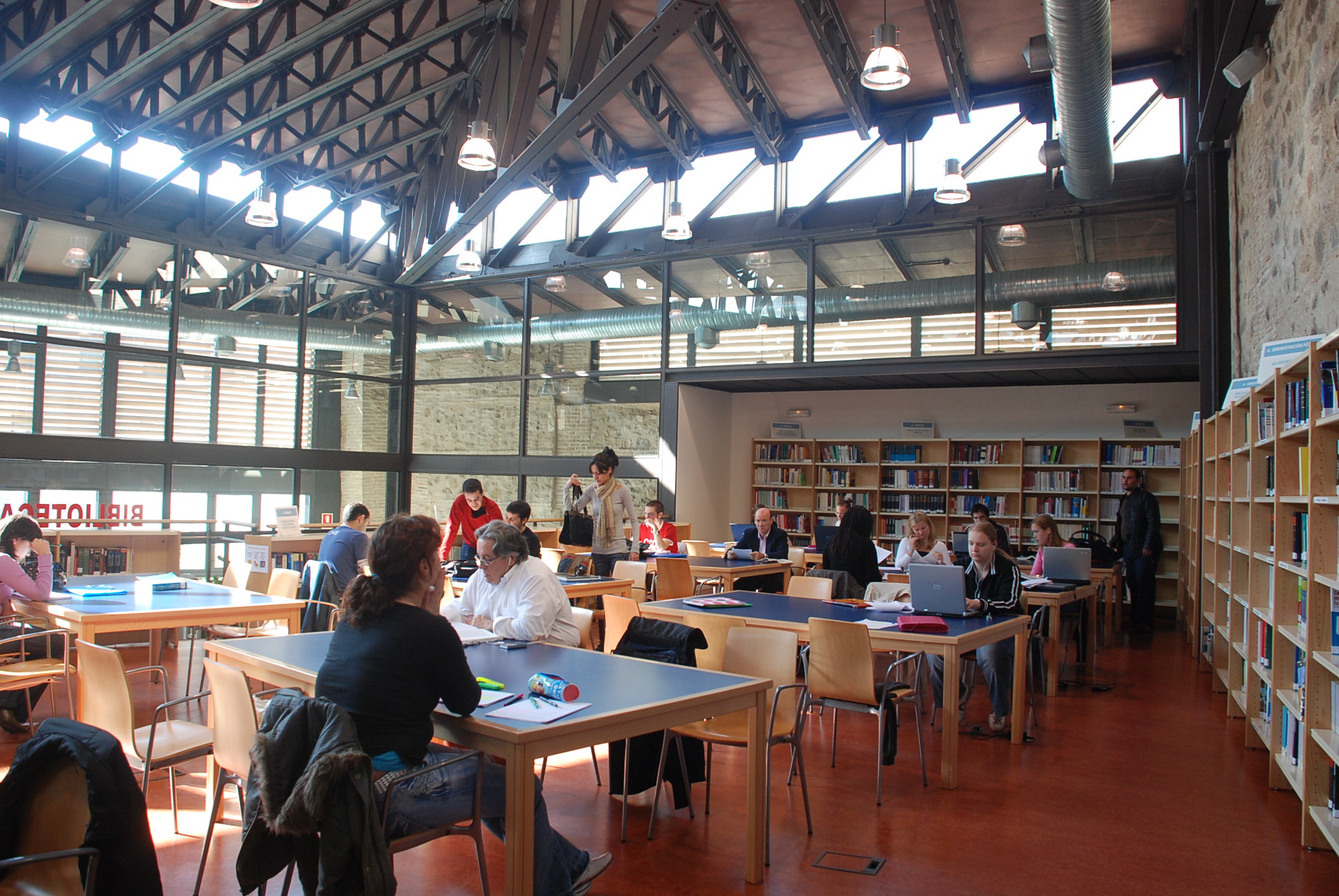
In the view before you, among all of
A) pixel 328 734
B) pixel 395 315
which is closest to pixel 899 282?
pixel 395 315

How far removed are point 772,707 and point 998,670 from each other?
2234 millimetres

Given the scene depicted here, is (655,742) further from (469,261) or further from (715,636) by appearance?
(469,261)

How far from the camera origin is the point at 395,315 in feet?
46.4

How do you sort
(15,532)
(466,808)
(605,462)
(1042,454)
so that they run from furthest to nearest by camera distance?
(1042,454), (605,462), (15,532), (466,808)

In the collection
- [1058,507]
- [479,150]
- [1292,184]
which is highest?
[479,150]

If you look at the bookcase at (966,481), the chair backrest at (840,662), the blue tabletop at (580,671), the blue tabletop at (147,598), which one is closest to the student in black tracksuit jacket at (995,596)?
the chair backrest at (840,662)

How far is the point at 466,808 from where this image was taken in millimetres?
3000

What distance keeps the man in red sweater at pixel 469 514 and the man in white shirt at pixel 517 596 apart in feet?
12.0

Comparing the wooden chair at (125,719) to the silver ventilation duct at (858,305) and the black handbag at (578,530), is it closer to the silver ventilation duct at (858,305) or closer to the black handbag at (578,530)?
the black handbag at (578,530)

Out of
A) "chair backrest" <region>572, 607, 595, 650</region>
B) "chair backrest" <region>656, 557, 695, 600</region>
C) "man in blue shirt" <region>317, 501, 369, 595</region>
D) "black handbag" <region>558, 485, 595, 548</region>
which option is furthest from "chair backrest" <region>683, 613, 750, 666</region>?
"black handbag" <region>558, 485, 595, 548</region>

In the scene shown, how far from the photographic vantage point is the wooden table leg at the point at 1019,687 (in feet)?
18.3

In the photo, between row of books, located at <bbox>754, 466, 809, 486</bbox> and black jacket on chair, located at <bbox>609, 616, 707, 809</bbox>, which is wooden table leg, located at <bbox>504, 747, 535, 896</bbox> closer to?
black jacket on chair, located at <bbox>609, 616, 707, 809</bbox>

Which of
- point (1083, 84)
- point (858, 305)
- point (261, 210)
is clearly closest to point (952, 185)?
point (1083, 84)

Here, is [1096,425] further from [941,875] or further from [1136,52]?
[941,875]
